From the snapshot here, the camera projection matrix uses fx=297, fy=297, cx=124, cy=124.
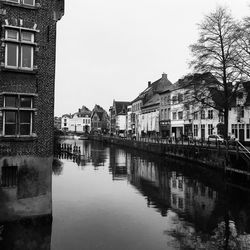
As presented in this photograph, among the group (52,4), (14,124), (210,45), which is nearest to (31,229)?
(14,124)

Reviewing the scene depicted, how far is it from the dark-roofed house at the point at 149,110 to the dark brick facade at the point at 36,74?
59244 mm

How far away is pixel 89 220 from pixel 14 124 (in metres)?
5.94

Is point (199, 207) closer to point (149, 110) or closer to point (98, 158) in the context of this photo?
point (98, 158)

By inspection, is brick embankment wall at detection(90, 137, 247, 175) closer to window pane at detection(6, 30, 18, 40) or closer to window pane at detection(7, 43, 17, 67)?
window pane at detection(7, 43, 17, 67)

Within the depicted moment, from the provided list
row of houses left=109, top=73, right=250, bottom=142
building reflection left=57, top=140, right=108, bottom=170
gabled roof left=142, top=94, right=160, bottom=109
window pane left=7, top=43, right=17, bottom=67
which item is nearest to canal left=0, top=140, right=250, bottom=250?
window pane left=7, top=43, right=17, bottom=67

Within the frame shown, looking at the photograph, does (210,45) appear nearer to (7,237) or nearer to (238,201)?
(238,201)

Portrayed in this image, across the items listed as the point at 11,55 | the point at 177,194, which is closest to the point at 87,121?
the point at 177,194

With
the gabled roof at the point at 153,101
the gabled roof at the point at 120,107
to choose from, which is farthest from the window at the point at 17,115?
the gabled roof at the point at 120,107

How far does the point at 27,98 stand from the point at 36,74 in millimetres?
1114

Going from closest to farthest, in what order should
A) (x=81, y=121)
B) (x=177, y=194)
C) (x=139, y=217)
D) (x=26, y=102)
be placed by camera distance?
(x=26, y=102), (x=139, y=217), (x=177, y=194), (x=81, y=121)

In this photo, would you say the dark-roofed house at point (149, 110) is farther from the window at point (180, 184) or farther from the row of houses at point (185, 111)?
the window at point (180, 184)

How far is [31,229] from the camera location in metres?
12.2

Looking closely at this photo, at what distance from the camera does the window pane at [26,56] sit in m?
12.7

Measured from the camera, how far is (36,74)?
12.9 metres
